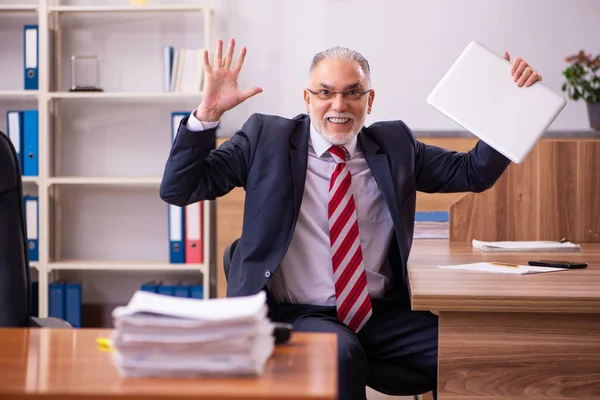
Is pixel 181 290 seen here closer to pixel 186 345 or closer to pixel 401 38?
pixel 401 38

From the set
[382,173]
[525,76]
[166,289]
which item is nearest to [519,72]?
[525,76]

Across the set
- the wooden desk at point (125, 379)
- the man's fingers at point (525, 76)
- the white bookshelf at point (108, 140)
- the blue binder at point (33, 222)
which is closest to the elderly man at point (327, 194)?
the man's fingers at point (525, 76)

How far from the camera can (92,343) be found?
1.17 metres

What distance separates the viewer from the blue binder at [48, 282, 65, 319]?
4078mm

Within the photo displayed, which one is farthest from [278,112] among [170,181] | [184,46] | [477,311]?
[477,311]

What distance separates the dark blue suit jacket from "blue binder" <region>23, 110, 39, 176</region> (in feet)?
7.29

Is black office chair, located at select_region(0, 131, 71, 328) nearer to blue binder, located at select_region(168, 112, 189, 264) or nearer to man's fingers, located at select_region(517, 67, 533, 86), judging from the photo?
man's fingers, located at select_region(517, 67, 533, 86)

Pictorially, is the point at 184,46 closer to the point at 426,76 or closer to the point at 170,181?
the point at 426,76

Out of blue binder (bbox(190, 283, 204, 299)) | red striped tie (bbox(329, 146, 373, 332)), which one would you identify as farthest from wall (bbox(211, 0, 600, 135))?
red striped tie (bbox(329, 146, 373, 332))

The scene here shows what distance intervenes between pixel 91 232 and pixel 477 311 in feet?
10.6

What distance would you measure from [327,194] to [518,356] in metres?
0.78

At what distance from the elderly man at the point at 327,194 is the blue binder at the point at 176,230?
186cm

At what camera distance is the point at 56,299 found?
4.09m

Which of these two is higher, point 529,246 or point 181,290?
point 529,246
